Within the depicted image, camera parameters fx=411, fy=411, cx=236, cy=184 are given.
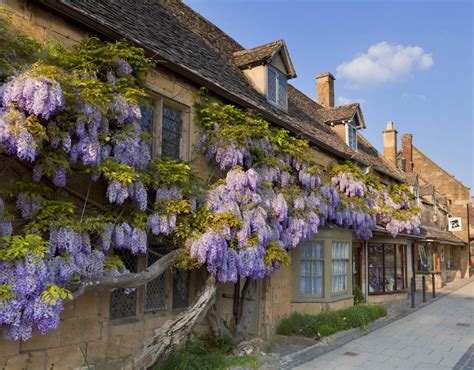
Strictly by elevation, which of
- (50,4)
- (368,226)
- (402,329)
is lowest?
(402,329)

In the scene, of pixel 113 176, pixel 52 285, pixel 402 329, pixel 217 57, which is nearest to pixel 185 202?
pixel 113 176

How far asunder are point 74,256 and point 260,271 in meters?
3.52

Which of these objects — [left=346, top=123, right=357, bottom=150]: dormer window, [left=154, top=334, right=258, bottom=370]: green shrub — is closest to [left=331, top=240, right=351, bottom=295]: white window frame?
[left=154, top=334, right=258, bottom=370]: green shrub

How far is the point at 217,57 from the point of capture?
1145cm

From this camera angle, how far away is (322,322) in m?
10.4

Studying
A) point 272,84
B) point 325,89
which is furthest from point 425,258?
point 272,84

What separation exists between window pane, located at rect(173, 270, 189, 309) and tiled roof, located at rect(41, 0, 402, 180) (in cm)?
391

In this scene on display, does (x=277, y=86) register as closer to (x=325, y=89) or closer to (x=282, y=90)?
(x=282, y=90)

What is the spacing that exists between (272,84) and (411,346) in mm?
7958

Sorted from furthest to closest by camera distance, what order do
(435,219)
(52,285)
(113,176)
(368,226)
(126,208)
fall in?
(435,219) → (368,226) → (126,208) → (113,176) → (52,285)

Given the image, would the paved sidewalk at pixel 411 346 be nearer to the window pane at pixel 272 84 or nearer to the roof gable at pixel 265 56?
the window pane at pixel 272 84

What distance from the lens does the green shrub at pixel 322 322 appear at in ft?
33.2

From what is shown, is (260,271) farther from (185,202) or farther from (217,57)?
(217,57)

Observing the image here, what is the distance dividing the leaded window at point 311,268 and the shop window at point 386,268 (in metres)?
5.86
